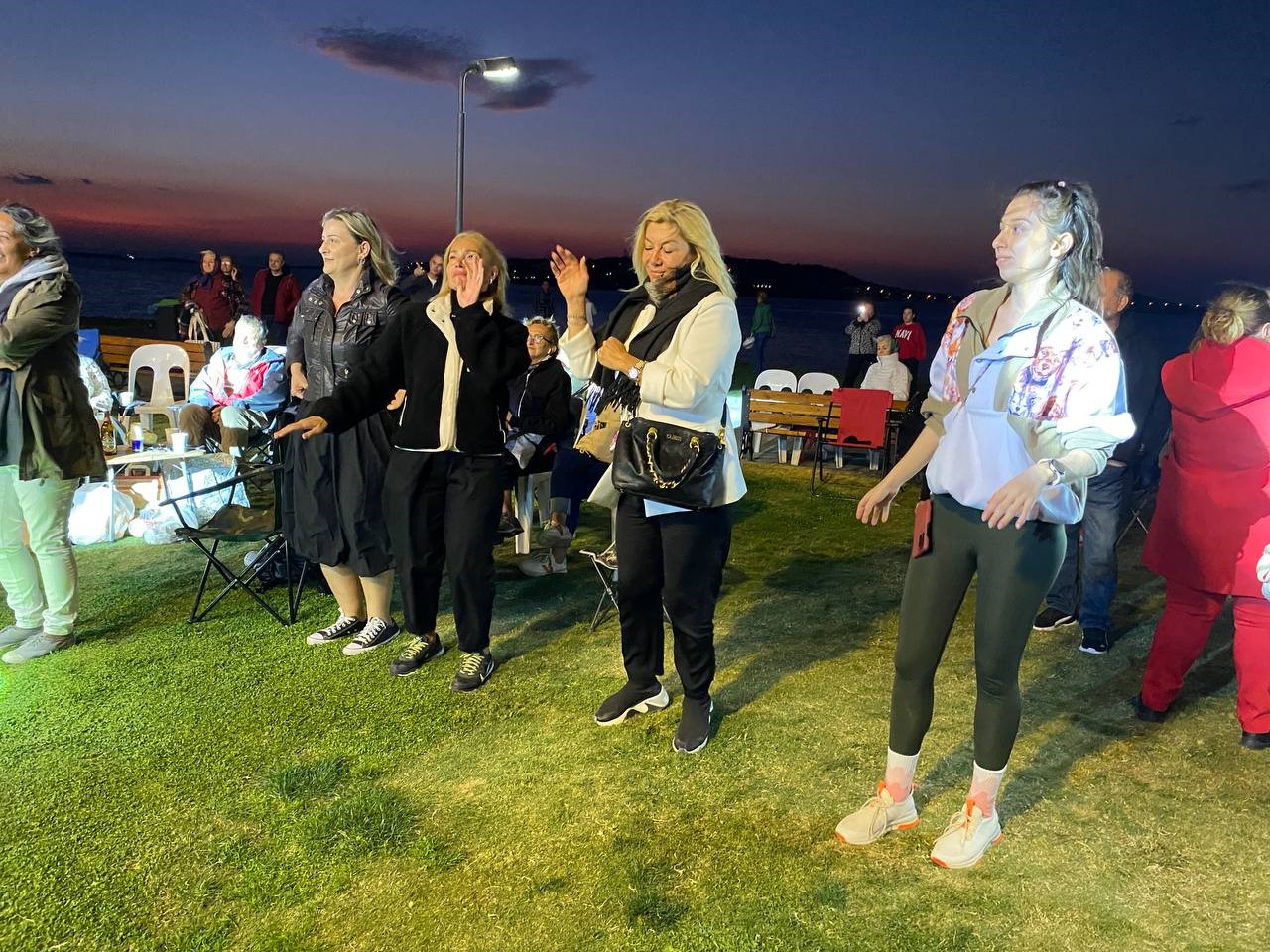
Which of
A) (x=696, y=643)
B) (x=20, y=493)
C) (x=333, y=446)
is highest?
(x=333, y=446)

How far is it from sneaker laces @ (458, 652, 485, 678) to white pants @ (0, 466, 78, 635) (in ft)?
6.26

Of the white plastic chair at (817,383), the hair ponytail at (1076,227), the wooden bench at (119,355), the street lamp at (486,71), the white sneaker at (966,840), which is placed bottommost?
the white sneaker at (966,840)

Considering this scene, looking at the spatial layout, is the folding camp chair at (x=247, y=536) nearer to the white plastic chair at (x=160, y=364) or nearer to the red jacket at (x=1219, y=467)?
the red jacket at (x=1219, y=467)

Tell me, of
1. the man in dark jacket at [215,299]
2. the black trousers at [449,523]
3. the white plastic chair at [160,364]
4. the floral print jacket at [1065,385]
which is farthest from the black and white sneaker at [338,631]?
the man in dark jacket at [215,299]

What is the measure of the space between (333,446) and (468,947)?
2.43m

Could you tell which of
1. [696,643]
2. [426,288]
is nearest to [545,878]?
[696,643]

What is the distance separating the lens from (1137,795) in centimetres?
318

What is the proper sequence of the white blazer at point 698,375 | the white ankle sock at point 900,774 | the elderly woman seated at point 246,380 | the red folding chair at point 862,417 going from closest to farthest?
the white ankle sock at point 900,774
the white blazer at point 698,375
the elderly woman seated at point 246,380
the red folding chair at point 862,417

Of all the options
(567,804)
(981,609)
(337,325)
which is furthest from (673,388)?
(337,325)

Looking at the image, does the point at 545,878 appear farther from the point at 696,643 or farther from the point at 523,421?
the point at 523,421

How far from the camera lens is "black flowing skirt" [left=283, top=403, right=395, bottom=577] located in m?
4.10

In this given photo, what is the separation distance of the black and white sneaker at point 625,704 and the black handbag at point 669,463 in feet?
3.26

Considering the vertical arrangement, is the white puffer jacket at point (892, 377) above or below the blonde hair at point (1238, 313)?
below

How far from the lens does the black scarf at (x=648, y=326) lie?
306 cm
